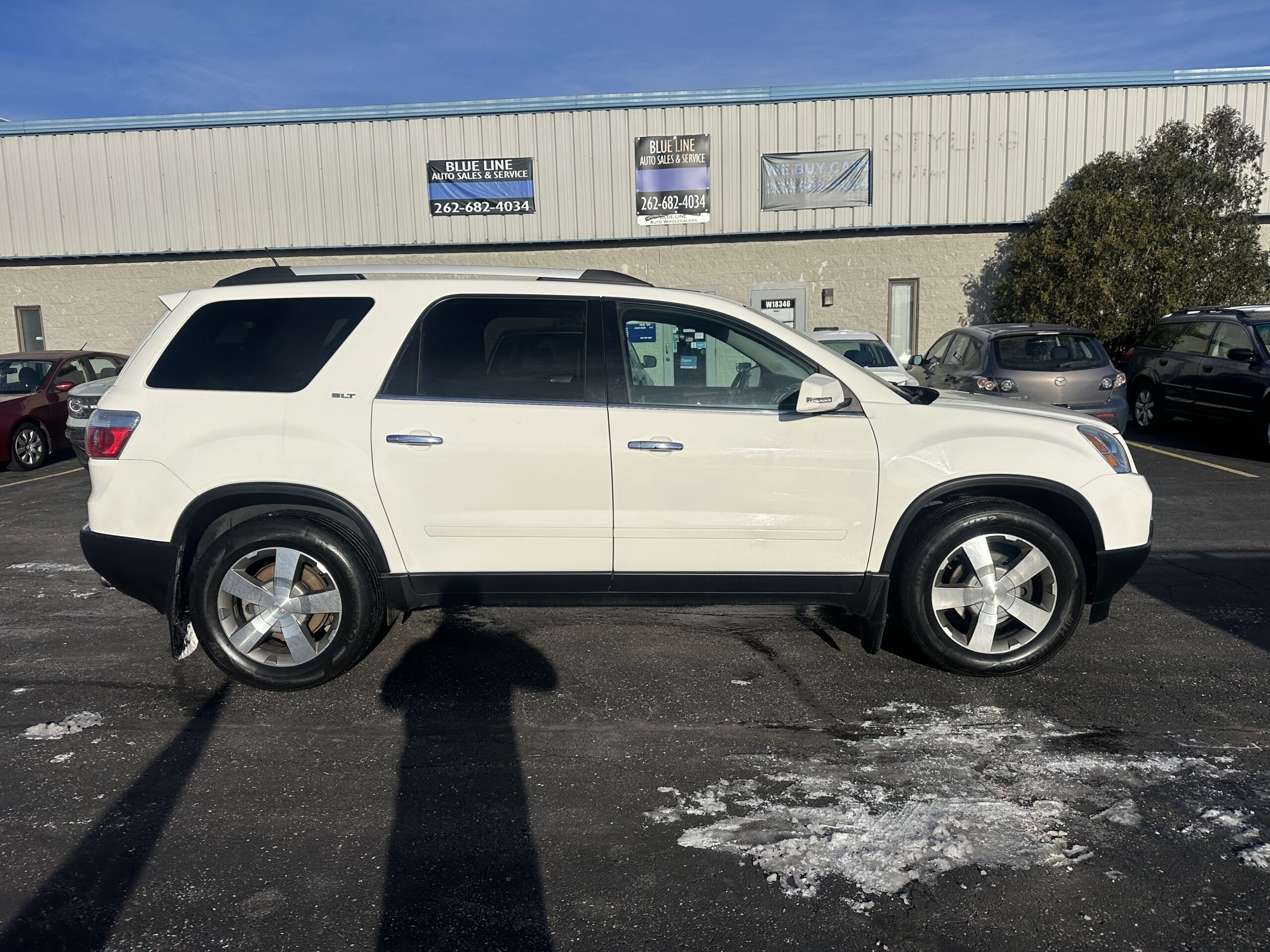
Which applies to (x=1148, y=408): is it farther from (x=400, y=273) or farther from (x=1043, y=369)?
(x=400, y=273)

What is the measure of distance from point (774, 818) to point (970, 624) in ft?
5.51

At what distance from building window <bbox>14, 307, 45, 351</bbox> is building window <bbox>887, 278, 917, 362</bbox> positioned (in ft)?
58.0

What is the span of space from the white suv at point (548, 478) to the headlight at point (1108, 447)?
16 mm

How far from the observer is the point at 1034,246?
16938mm

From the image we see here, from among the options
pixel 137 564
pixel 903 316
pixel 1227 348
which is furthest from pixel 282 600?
pixel 903 316

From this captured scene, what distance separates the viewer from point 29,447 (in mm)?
12133

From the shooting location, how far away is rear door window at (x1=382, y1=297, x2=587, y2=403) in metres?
4.23

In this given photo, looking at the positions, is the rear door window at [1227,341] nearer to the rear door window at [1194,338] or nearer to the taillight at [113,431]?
the rear door window at [1194,338]

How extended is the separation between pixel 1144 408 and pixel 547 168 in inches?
447

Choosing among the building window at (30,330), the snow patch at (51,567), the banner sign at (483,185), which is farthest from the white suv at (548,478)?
the building window at (30,330)

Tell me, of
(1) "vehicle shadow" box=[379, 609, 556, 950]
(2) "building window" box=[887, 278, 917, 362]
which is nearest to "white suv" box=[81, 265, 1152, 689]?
(1) "vehicle shadow" box=[379, 609, 556, 950]

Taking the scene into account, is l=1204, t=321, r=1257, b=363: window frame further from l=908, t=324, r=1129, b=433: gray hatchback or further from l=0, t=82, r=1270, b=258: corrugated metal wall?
l=0, t=82, r=1270, b=258: corrugated metal wall

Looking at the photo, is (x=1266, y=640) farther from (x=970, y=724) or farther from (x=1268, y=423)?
(x=1268, y=423)

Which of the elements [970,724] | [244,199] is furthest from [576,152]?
[970,724]
